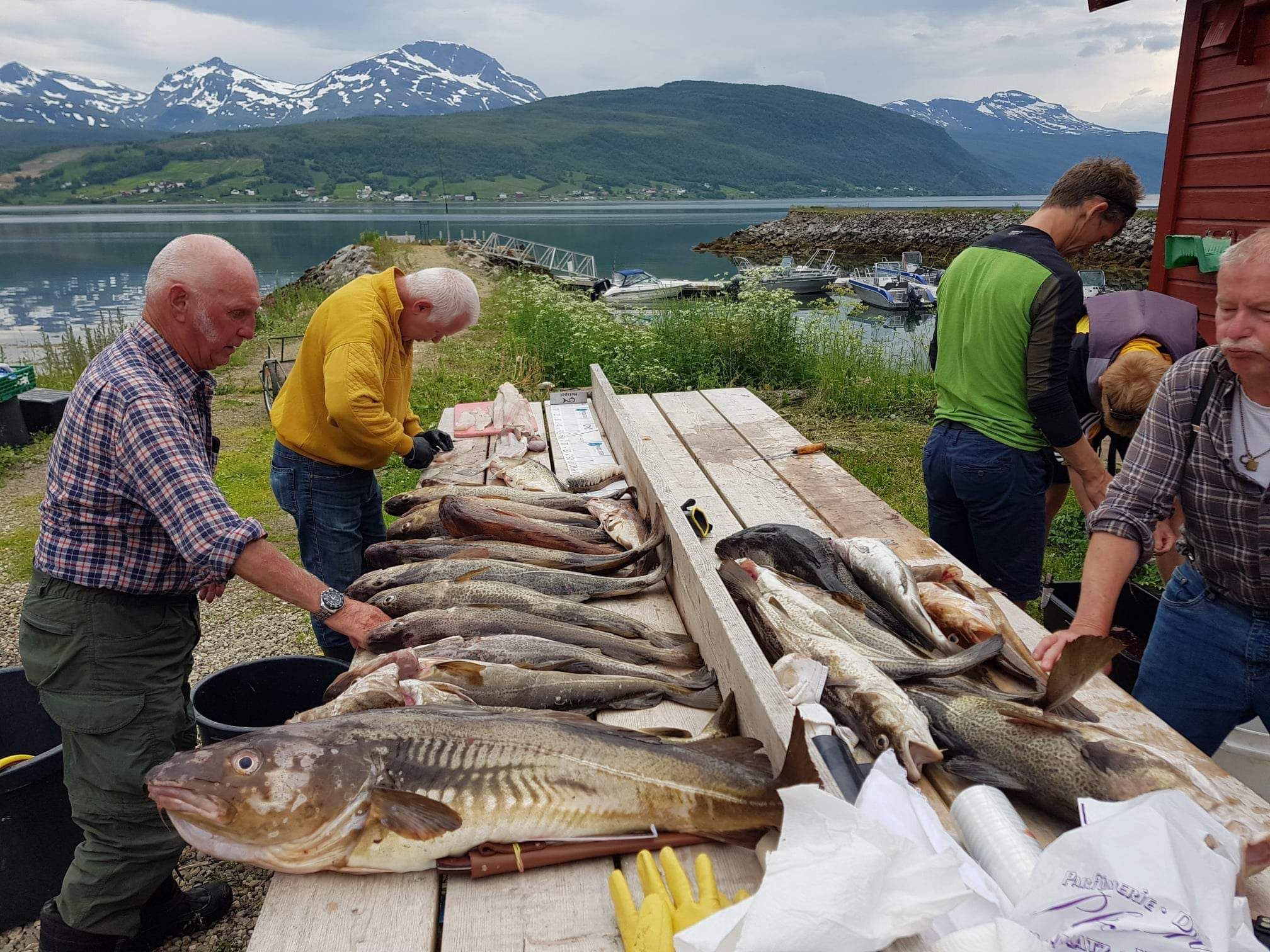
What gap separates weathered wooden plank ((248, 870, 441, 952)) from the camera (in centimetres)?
186

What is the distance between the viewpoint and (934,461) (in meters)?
4.53

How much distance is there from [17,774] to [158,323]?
1.73 meters

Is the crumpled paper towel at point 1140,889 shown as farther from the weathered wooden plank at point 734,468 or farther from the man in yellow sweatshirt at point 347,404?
the man in yellow sweatshirt at point 347,404

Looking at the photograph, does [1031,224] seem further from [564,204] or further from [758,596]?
[564,204]

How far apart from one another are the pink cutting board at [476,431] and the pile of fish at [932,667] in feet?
10.3

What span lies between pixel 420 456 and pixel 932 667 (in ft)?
11.5

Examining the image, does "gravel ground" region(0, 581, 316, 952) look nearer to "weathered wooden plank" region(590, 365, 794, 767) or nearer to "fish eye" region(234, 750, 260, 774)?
"fish eye" region(234, 750, 260, 774)

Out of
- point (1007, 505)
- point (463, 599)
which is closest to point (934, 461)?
point (1007, 505)

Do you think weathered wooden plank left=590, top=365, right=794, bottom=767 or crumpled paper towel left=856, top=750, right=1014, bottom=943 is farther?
weathered wooden plank left=590, top=365, right=794, bottom=767

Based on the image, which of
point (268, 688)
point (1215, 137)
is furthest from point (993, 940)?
point (1215, 137)

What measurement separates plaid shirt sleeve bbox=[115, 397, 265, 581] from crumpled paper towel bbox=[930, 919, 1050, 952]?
2259mm

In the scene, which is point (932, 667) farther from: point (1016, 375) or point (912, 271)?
point (912, 271)

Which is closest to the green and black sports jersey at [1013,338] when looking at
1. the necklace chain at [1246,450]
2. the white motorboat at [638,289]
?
the necklace chain at [1246,450]

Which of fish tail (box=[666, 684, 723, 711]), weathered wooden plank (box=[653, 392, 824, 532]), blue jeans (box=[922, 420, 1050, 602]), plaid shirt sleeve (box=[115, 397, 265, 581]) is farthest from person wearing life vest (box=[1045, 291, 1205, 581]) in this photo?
plaid shirt sleeve (box=[115, 397, 265, 581])
